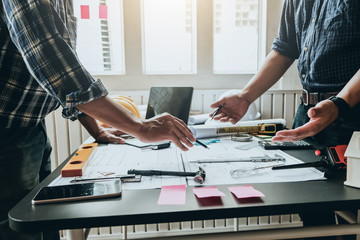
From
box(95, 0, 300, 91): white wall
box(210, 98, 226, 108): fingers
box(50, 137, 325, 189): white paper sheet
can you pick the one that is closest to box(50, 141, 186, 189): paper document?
box(50, 137, 325, 189): white paper sheet

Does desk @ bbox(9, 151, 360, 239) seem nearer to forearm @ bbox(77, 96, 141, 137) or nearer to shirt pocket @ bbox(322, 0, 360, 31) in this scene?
forearm @ bbox(77, 96, 141, 137)

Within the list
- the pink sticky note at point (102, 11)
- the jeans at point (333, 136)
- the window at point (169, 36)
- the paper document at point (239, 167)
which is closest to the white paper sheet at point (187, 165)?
the paper document at point (239, 167)

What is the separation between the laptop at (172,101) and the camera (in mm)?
1338

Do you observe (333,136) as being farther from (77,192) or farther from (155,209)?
(77,192)

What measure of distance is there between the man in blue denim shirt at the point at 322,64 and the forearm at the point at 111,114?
0.47m

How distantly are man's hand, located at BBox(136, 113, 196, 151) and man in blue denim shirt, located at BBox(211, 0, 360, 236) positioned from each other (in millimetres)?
351

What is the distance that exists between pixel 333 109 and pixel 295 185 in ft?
0.86

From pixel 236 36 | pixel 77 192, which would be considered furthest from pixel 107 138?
pixel 236 36

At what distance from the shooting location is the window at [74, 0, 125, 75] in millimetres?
1952

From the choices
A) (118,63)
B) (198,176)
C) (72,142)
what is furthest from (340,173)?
(118,63)

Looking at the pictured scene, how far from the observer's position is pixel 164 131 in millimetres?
735

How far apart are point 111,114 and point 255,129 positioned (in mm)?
840

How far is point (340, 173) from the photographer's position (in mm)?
706

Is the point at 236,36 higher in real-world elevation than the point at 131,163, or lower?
higher
